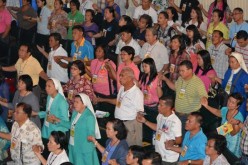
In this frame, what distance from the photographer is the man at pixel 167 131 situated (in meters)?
10.0

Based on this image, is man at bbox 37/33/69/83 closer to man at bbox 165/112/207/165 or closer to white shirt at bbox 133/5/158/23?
white shirt at bbox 133/5/158/23

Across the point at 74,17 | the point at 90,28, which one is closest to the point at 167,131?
the point at 90,28

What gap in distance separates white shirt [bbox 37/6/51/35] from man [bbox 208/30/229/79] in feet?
13.0

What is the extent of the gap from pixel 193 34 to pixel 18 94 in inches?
151

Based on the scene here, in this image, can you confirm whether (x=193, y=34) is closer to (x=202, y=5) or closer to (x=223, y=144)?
(x=202, y=5)

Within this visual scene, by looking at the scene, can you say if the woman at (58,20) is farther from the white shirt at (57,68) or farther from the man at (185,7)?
the man at (185,7)

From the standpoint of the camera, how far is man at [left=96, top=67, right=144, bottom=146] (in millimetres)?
11016

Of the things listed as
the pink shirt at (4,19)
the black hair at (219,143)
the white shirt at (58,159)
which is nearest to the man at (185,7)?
the pink shirt at (4,19)

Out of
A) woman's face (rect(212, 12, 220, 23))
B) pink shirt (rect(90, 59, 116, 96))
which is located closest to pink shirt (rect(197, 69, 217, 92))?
pink shirt (rect(90, 59, 116, 96))

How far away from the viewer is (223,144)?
9.16 meters

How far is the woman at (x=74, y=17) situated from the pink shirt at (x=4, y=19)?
4.19 ft

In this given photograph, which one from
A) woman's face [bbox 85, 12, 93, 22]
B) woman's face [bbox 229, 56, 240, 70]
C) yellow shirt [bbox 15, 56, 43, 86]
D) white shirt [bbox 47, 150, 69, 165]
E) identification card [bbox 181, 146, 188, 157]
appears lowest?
white shirt [bbox 47, 150, 69, 165]

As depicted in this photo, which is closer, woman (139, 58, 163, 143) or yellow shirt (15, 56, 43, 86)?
woman (139, 58, 163, 143)

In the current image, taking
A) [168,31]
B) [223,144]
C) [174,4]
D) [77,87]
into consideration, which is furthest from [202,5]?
[223,144]
